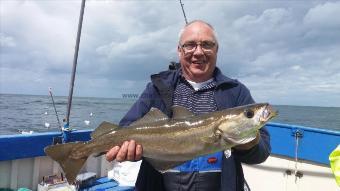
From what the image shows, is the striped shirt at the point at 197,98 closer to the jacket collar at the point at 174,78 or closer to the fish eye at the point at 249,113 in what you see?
the jacket collar at the point at 174,78

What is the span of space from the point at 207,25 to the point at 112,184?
168 inches

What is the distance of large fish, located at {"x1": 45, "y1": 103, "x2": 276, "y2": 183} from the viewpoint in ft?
11.8

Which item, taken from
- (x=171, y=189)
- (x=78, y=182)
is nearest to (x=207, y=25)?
(x=171, y=189)

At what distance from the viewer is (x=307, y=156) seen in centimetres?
704

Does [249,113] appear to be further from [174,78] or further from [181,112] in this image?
[174,78]

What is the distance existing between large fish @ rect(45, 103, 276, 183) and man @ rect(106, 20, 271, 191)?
189 millimetres

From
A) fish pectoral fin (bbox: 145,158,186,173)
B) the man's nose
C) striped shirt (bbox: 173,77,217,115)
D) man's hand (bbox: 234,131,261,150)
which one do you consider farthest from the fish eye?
the man's nose

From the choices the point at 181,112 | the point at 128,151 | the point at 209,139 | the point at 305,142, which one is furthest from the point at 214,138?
the point at 305,142

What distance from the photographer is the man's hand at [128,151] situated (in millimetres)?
3787

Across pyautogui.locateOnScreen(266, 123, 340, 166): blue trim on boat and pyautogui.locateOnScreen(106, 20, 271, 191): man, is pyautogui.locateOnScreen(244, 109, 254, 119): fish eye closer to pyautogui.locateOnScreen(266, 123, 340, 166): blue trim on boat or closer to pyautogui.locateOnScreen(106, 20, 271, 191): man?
pyautogui.locateOnScreen(106, 20, 271, 191): man

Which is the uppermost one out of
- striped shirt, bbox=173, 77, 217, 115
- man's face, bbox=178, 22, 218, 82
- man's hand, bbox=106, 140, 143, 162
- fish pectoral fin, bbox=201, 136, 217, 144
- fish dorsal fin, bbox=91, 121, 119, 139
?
man's face, bbox=178, 22, 218, 82

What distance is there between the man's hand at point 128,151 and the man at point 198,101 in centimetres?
2

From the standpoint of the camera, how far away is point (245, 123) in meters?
3.59

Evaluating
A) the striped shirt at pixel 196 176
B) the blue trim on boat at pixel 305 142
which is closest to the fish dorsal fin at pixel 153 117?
the striped shirt at pixel 196 176
